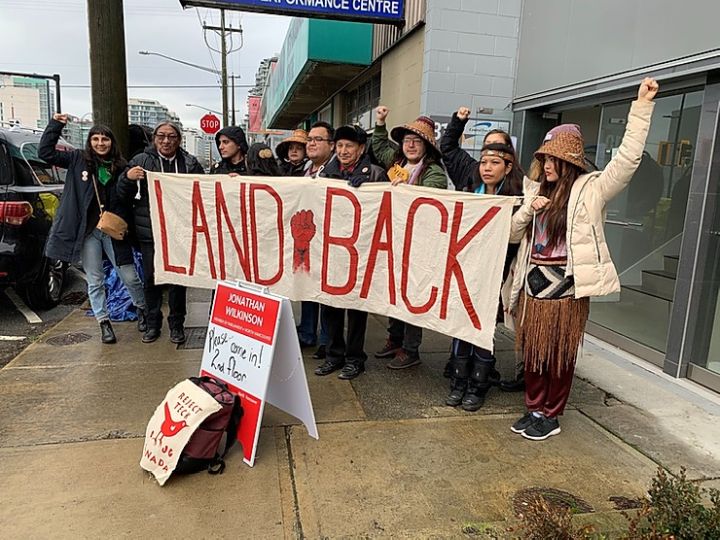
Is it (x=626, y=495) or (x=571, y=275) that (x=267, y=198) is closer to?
(x=571, y=275)

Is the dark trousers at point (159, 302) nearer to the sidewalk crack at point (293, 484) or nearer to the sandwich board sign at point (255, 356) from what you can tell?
the sandwich board sign at point (255, 356)

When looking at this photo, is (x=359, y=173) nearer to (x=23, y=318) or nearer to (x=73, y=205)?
(x=73, y=205)

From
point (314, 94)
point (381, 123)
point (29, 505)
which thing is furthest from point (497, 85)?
point (314, 94)

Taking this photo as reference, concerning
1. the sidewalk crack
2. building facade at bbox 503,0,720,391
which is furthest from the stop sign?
the sidewalk crack

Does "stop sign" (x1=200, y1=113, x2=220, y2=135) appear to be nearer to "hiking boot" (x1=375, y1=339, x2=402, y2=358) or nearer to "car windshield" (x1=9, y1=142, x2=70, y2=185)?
"car windshield" (x1=9, y1=142, x2=70, y2=185)

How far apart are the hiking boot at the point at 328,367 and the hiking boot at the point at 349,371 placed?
7 cm

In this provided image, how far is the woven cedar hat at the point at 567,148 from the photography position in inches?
120

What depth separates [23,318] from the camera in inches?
243

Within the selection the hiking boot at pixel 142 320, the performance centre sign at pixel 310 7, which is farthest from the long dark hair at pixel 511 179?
the performance centre sign at pixel 310 7

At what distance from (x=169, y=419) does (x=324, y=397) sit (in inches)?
50.3

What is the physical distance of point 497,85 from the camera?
675cm

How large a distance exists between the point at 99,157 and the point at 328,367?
2702 mm

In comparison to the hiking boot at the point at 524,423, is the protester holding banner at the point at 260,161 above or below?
above

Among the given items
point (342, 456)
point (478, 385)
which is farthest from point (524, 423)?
point (342, 456)
